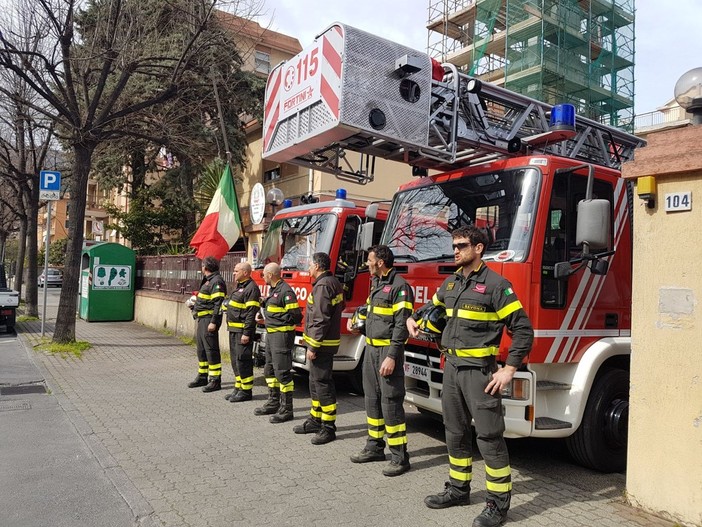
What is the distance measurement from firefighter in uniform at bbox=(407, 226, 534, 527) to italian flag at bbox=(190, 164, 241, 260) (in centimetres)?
786

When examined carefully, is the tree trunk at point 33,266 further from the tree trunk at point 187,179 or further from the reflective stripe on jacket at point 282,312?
the reflective stripe on jacket at point 282,312

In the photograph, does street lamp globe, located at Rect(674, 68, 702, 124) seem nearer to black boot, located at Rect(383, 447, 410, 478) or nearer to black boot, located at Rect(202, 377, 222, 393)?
black boot, located at Rect(383, 447, 410, 478)

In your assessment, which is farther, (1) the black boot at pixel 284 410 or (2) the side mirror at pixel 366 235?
(2) the side mirror at pixel 366 235

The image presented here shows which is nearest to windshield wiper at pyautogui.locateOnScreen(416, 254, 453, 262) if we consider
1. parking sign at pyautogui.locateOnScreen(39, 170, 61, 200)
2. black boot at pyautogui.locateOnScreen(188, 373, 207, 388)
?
black boot at pyautogui.locateOnScreen(188, 373, 207, 388)

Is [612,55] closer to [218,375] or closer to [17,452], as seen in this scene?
[218,375]

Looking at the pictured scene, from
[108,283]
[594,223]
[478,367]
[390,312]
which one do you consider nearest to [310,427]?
[390,312]

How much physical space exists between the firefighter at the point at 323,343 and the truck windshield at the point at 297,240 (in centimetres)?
151

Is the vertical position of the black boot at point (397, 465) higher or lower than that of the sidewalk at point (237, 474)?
higher

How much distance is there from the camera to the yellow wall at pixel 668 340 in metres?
3.68

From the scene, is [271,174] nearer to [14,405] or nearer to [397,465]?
[14,405]

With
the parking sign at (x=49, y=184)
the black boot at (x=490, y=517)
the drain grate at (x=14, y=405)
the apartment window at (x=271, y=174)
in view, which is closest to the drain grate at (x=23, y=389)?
the drain grate at (x=14, y=405)

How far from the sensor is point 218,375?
25.8ft

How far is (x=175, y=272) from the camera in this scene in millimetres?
14367

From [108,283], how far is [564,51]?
2571cm
